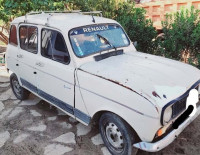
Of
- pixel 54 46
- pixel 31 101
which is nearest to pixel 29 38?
pixel 54 46

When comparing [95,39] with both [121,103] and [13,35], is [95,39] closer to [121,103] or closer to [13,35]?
[121,103]

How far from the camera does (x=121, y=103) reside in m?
2.95

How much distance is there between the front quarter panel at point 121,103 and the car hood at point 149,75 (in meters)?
0.07

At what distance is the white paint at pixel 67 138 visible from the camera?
12.8ft

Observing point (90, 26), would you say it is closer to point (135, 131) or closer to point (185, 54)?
point (135, 131)

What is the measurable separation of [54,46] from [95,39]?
0.70m

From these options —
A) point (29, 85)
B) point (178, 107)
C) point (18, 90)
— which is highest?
point (178, 107)

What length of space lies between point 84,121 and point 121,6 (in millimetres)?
4407

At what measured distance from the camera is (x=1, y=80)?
6.84 meters

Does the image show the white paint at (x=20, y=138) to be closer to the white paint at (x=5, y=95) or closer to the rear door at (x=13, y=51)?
the rear door at (x=13, y=51)

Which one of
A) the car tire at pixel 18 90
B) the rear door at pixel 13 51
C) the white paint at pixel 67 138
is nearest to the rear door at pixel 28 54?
the rear door at pixel 13 51

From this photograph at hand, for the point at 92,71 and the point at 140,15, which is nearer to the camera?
the point at 92,71

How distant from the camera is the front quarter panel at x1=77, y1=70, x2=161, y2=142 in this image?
2718 millimetres

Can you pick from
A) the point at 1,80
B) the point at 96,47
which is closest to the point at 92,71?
the point at 96,47
